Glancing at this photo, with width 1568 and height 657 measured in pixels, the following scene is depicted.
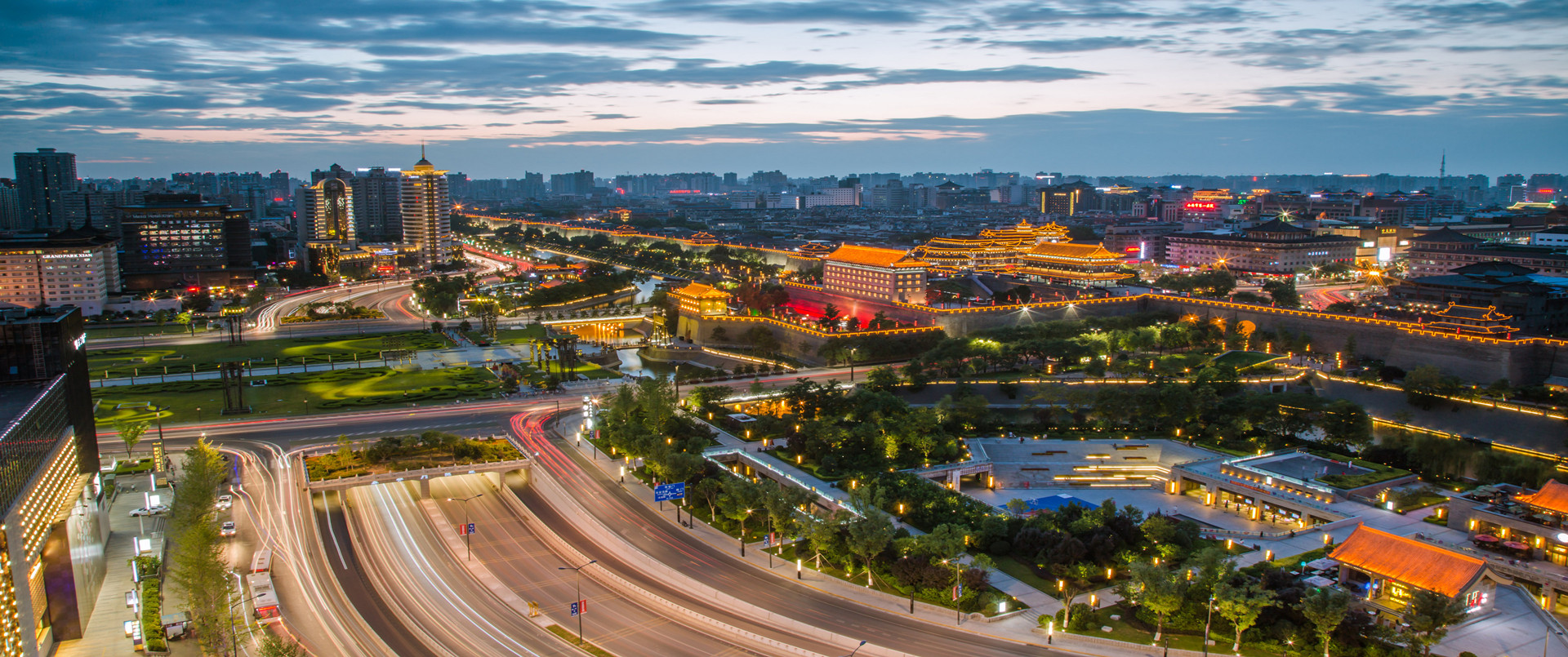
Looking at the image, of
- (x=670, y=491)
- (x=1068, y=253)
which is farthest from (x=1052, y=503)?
(x=1068, y=253)

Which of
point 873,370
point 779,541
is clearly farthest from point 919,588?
point 873,370

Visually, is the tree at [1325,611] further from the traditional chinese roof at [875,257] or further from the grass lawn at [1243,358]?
the traditional chinese roof at [875,257]

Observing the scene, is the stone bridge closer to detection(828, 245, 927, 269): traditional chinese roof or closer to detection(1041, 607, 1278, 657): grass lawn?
detection(1041, 607, 1278, 657): grass lawn

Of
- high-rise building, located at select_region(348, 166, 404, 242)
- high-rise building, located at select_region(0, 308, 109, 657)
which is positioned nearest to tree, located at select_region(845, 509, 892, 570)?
high-rise building, located at select_region(0, 308, 109, 657)

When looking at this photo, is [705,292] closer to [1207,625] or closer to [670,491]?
[670,491]

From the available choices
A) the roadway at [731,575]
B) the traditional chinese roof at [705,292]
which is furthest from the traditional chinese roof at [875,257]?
the roadway at [731,575]
